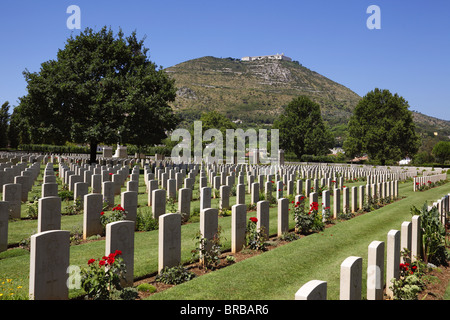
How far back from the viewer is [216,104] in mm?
197375

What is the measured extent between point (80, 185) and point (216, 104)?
617 feet

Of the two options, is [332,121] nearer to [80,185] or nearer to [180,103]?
[180,103]

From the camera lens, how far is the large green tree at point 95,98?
27.7 meters

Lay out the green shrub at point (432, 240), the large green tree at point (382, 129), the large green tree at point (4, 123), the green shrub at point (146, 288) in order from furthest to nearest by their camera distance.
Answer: the large green tree at point (4, 123) → the large green tree at point (382, 129) → the green shrub at point (432, 240) → the green shrub at point (146, 288)

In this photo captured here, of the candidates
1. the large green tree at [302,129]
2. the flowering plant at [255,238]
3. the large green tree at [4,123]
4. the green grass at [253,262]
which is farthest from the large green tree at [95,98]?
the large green tree at [4,123]

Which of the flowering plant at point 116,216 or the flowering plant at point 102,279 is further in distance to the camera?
the flowering plant at point 116,216

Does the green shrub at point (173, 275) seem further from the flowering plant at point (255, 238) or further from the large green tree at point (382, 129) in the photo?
the large green tree at point (382, 129)

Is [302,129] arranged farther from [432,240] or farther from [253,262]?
[253,262]

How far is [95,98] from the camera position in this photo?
28.0m

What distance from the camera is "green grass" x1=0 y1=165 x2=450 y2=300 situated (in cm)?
573

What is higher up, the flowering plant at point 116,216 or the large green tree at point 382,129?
the large green tree at point 382,129

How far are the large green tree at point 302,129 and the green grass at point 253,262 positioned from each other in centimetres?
5095

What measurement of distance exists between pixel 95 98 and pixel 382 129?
139 feet

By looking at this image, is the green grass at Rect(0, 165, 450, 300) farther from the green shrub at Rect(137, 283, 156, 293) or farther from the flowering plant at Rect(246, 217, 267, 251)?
the flowering plant at Rect(246, 217, 267, 251)
